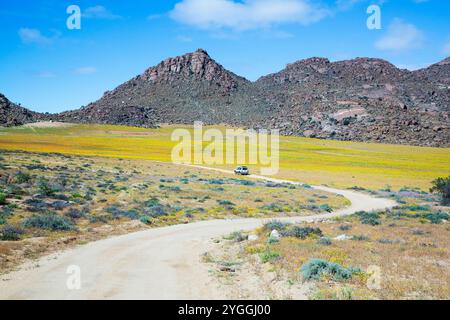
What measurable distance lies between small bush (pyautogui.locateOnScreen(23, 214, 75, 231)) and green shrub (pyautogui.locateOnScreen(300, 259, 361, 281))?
536 inches

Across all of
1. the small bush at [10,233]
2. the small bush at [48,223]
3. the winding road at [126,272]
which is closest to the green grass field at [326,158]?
the winding road at [126,272]

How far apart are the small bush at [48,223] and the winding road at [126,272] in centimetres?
305

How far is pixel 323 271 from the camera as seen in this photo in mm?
11805

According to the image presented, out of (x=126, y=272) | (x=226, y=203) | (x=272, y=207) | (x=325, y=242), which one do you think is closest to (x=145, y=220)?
(x=226, y=203)

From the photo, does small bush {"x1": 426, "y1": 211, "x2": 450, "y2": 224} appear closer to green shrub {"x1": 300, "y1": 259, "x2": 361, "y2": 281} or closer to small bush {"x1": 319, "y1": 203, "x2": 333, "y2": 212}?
small bush {"x1": 319, "y1": 203, "x2": 333, "y2": 212}

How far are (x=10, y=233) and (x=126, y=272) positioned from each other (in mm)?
8005

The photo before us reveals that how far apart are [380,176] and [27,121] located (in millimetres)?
145367

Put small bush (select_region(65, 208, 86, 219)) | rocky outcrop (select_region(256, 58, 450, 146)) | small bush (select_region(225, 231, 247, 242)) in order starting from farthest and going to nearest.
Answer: rocky outcrop (select_region(256, 58, 450, 146)) < small bush (select_region(65, 208, 86, 219)) < small bush (select_region(225, 231, 247, 242))

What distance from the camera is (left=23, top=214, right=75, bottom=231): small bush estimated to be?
64.3 feet

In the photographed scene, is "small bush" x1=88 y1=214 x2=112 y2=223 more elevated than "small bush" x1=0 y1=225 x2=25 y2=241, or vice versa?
"small bush" x1=0 y1=225 x2=25 y2=241

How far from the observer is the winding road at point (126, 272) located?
1038 centimetres

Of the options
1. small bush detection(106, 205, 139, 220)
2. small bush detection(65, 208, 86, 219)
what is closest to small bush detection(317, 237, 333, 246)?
small bush detection(106, 205, 139, 220)
